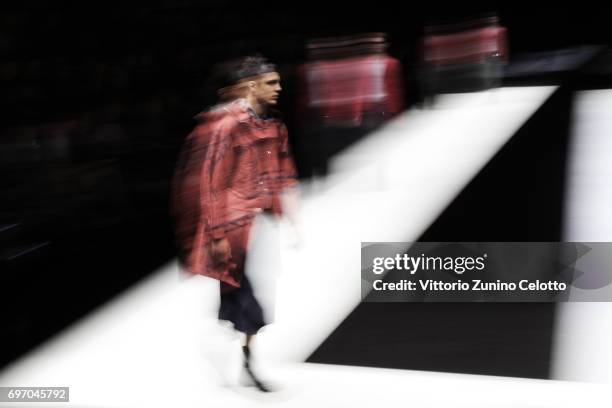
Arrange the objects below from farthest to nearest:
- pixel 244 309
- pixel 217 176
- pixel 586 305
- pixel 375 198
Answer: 1. pixel 375 198
2. pixel 586 305
3. pixel 244 309
4. pixel 217 176

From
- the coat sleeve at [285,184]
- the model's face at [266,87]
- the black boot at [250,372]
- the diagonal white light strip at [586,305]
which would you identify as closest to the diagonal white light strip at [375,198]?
the black boot at [250,372]

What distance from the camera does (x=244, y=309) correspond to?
3.10 meters

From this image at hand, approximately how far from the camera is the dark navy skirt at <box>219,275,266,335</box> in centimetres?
310

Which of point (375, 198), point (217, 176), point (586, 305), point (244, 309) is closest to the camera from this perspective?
point (217, 176)

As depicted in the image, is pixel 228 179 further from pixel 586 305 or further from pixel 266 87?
pixel 586 305

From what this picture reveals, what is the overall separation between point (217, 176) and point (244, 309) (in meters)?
0.55

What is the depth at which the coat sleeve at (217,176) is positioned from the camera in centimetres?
288

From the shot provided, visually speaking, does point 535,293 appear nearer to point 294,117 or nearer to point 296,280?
point 296,280

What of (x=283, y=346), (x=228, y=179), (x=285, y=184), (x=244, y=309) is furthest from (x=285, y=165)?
(x=283, y=346)

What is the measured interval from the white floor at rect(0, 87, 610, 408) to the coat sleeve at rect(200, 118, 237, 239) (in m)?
0.20

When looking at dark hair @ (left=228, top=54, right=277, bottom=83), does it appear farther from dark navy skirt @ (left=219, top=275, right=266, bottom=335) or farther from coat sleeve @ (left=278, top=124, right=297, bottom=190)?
dark navy skirt @ (left=219, top=275, right=266, bottom=335)

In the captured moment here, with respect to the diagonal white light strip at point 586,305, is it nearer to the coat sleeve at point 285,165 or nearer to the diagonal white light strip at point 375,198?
the diagonal white light strip at point 375,198

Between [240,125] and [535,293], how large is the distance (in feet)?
4.54

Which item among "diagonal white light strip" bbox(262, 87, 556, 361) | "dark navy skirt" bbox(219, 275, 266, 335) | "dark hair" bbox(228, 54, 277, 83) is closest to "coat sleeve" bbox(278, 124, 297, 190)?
"dark hair" bbox(228, 54, 277, 83)
